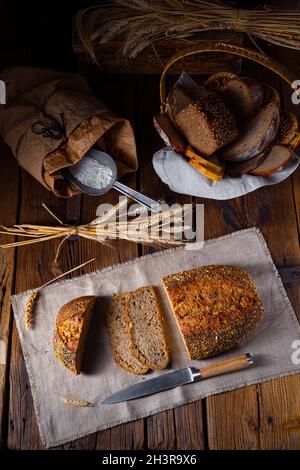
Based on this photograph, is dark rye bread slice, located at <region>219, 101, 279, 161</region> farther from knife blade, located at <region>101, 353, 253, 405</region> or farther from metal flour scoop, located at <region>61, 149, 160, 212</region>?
knife blade, located at <region>101, 353, 253, 405</region>

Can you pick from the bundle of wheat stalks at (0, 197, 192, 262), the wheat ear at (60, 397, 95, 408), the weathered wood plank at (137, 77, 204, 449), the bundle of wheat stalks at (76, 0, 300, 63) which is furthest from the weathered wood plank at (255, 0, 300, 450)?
the bundle of wheat stalks at (76, 0, 300, 63)

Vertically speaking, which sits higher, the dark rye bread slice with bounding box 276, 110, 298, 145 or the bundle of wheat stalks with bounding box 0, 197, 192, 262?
the dark rye bread slice with bounding box 276, 110, 298, 145

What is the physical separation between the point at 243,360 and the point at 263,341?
0.13 metres

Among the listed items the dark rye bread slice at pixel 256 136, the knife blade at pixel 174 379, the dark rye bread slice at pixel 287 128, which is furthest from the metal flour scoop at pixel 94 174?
the knife blade at pixel 174 379

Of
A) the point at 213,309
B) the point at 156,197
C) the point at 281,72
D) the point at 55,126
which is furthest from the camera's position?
the point at 156,197

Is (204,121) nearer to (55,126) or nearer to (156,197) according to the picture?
(156,197)

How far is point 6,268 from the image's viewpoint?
94.1 inches

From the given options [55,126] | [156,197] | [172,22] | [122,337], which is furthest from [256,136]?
[122,337]

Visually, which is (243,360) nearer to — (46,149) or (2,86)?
(46,149)

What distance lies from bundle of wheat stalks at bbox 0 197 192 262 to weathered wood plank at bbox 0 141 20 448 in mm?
58

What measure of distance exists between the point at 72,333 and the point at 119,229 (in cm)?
46

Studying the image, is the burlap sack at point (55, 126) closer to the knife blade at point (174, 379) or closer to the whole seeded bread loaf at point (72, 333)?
the whole seeded bread loaf at point (72, 333)

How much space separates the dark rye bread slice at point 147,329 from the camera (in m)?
2.16

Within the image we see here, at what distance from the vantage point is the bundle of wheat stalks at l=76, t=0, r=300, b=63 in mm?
2404
